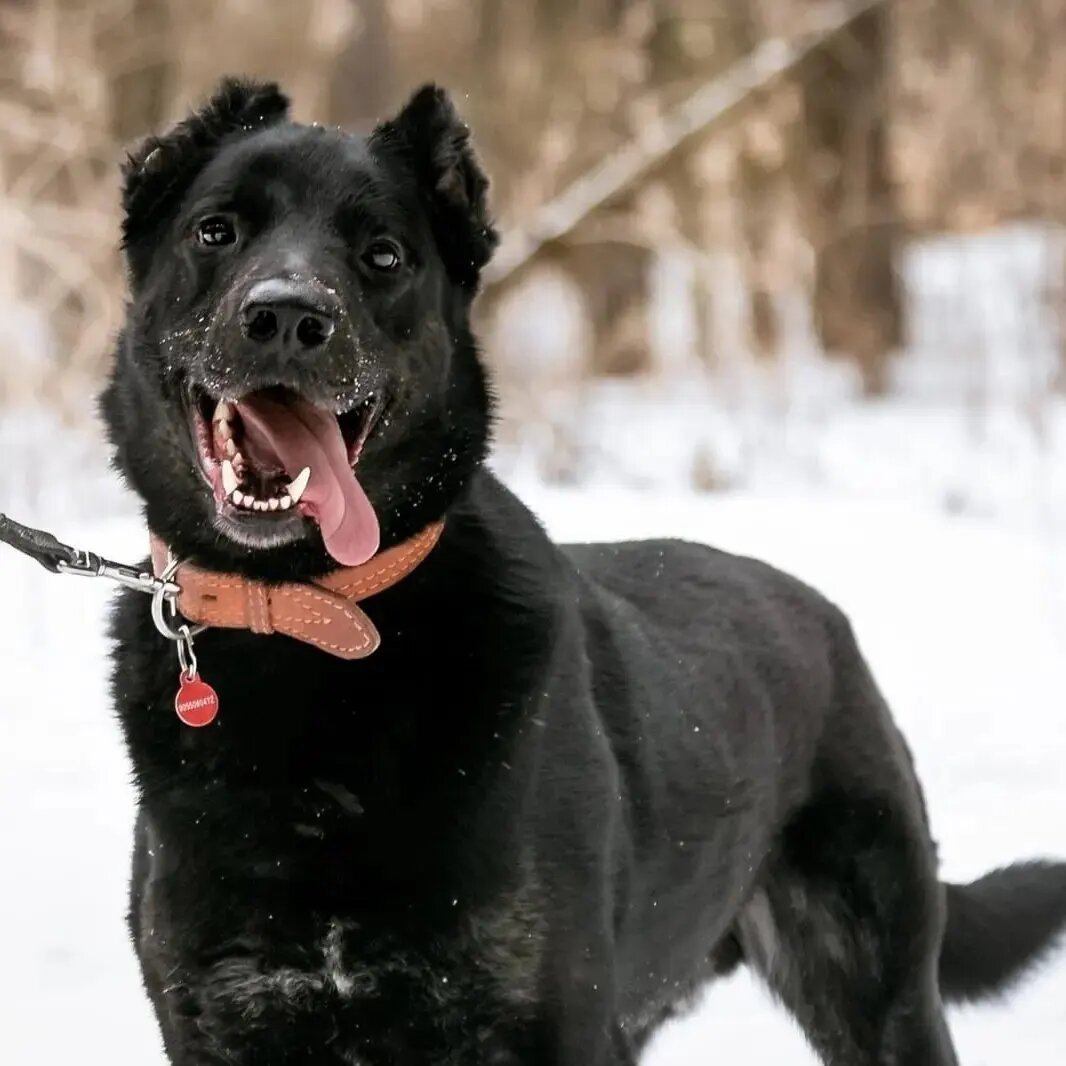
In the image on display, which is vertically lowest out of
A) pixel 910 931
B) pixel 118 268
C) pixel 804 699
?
pixel 910 931

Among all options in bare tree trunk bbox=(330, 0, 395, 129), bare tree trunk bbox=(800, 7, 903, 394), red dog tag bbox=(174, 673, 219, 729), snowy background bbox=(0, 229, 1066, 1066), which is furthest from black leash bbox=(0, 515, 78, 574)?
bare tree trunk bbox=(800, 7, 903, 394)

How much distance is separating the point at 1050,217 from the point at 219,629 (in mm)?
11138

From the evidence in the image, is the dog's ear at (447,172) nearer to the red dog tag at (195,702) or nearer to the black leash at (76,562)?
the black leash at (76,562)

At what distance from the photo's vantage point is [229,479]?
252cm

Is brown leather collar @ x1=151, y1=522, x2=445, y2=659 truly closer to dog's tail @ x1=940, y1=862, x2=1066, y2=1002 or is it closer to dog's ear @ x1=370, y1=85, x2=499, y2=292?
dog's ear @ x1=370, y1=85, x2=499, y2=292

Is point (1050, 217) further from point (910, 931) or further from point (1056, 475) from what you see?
point (910, 931)

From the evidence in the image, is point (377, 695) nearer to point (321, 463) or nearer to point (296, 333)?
point (321, 463)

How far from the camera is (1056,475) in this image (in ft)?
33.0

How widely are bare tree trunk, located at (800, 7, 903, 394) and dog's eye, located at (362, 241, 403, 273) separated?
1198 centimetres

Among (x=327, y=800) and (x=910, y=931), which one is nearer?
(x=327, y=800)

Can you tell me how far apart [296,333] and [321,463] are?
22cm

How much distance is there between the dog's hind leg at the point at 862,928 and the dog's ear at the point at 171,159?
182 cm

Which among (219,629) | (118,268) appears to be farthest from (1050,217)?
(219,629)

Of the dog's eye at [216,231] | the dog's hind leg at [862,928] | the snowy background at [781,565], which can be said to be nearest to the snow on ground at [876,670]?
the snowy background at [781,565]
